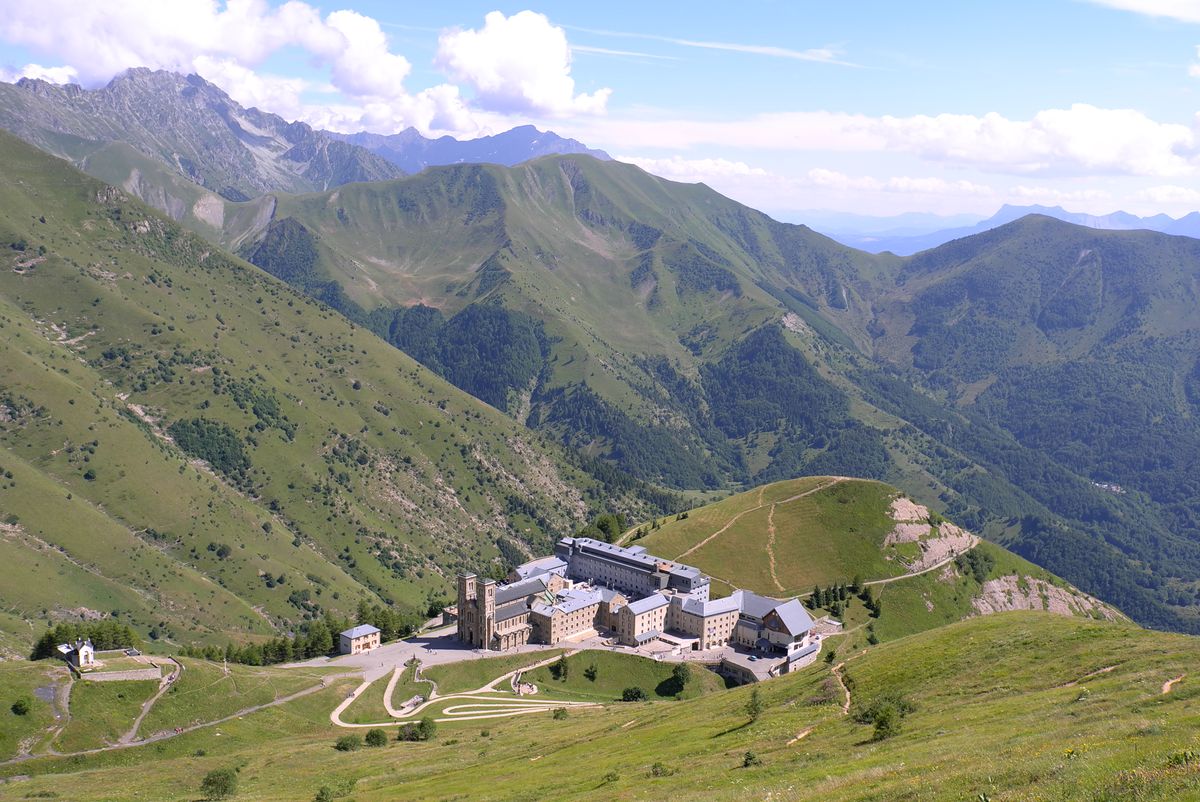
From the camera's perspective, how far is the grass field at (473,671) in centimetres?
15138

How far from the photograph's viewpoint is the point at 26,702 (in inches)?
4508

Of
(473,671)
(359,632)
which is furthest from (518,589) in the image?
(359,632)

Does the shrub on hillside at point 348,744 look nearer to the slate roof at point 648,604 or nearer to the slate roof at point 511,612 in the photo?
→ the slate roof at point 511,612

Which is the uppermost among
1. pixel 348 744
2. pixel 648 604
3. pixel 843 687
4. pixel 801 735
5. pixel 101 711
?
pixel 801 735

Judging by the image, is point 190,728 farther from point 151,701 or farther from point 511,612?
point 511,612

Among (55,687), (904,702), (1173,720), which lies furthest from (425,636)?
(1173,720)

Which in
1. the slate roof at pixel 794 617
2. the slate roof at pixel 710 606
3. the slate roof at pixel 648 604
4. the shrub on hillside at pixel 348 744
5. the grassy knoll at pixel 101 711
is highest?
the grassy knoll at pixel 101 711

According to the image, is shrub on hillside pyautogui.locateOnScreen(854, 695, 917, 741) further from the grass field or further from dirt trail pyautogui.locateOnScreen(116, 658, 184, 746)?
dirt trail pyautogui.locateOnScreen(116, 658, 184, 746)

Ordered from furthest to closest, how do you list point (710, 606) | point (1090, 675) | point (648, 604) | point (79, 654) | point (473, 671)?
point (648, 604)
point (710, 606)
point (473, 671)
point (79, 654)
point (1090, 675)

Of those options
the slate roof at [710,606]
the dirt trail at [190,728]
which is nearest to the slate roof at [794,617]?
the slate roof at [710,606]

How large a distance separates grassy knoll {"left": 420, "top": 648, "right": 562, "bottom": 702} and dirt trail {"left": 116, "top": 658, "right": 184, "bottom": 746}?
131 feet

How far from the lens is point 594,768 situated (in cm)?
7825

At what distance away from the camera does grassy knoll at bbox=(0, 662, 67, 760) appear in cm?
10938

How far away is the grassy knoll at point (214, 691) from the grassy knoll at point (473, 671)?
20.4 m
